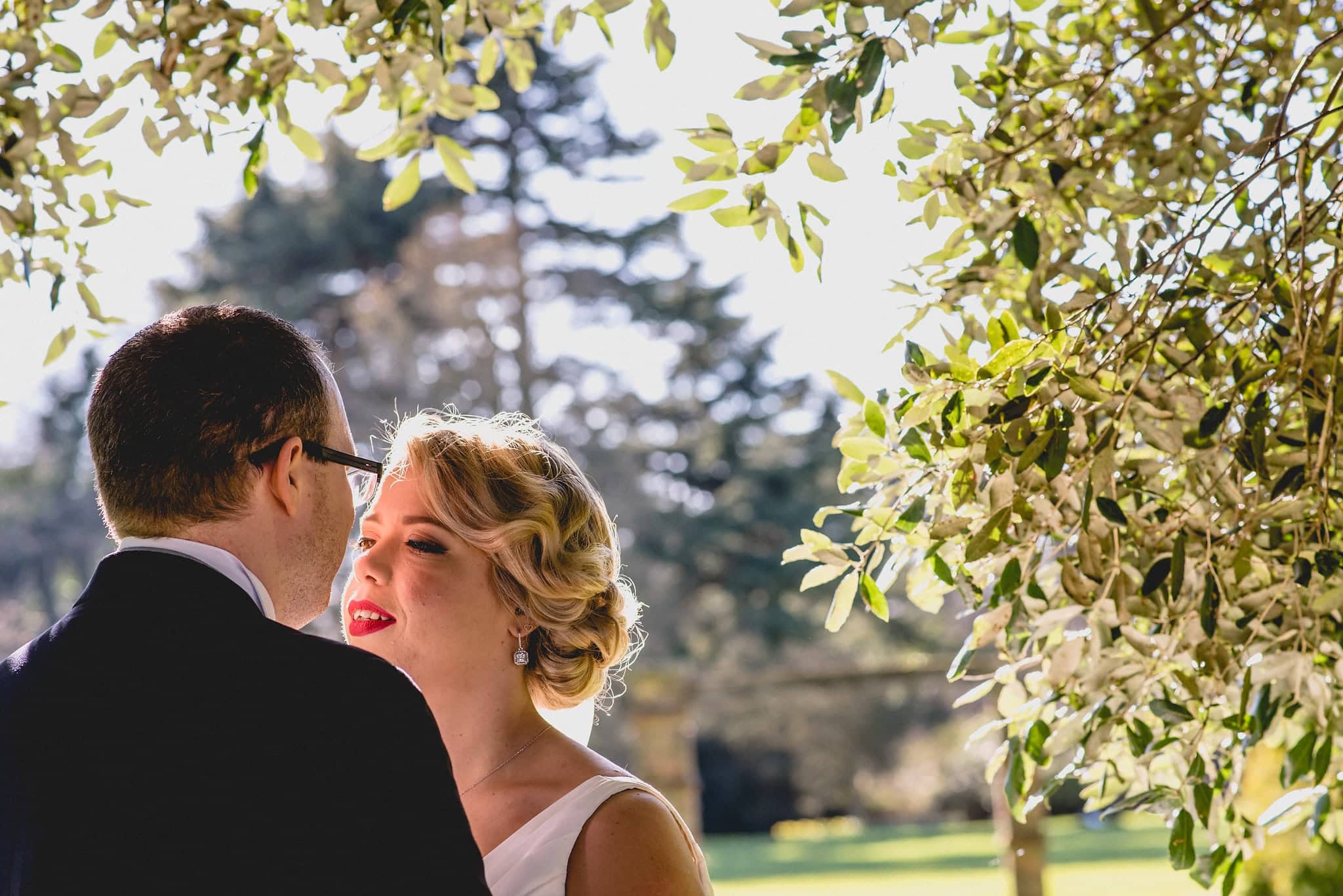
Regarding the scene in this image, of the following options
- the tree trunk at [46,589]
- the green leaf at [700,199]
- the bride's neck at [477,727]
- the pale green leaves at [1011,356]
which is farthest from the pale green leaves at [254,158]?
the tree trunk at [46,589]

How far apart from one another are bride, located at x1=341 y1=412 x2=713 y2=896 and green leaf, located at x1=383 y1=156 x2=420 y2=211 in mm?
514

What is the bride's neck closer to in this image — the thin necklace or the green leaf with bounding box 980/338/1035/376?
the thin necklace

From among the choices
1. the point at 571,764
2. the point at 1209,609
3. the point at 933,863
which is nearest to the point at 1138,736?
the point at 1209,609

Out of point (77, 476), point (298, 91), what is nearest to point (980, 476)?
point (298, 91)

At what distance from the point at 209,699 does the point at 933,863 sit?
18.7 metres

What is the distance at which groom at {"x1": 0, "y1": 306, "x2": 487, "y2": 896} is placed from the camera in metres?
1.40

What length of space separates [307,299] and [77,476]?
5.86 metres

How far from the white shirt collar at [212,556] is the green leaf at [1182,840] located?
157cm

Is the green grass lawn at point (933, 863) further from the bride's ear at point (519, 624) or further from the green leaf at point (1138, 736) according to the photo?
the bride's ear at point (519, 624)

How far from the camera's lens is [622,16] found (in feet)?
8.61

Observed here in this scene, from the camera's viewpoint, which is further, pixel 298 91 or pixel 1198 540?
pixel 298 91

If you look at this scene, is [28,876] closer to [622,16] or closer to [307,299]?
[622,16]

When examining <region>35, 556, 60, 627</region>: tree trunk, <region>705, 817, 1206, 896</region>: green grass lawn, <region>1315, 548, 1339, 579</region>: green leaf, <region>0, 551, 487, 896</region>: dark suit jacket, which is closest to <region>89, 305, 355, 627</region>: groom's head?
<region>0, 551, 487, 896</region>: dark suit jacket

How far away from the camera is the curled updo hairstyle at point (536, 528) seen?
2.53m
